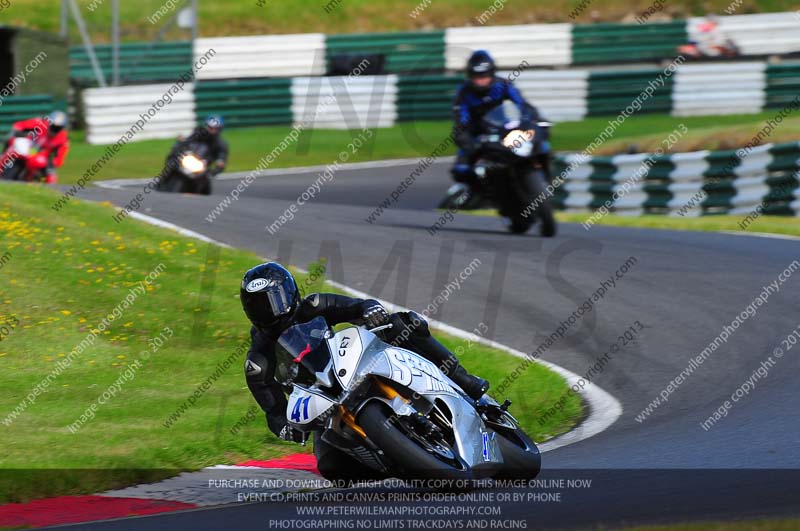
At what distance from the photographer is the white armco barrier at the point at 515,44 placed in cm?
3056

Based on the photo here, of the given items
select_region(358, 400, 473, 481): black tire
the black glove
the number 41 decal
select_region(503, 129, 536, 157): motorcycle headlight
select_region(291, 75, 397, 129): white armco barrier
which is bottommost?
select_region(291, 75, 397, 129): white armco barrier

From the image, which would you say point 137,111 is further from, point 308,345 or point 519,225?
point 308,345

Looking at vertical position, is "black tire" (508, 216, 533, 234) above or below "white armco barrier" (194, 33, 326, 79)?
above

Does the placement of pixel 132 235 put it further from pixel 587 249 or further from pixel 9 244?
pixel 587 249

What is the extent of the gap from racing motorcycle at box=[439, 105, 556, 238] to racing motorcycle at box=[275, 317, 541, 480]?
23.7 ft

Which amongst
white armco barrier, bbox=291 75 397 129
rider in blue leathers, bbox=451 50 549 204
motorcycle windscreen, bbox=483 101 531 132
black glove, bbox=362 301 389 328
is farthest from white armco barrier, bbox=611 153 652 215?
black glove, bbox=362 301 389 328

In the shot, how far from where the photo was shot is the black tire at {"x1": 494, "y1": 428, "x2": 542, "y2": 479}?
21.0ft

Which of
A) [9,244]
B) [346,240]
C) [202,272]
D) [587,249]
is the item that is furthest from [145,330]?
[587,249]

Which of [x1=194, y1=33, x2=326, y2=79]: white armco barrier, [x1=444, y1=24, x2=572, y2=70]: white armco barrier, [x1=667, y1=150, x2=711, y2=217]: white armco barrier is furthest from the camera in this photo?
[x1=444, y1=24, x2=572, y2=70]: white armco barrier

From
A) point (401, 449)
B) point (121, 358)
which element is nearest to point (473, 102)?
point (121, 358)

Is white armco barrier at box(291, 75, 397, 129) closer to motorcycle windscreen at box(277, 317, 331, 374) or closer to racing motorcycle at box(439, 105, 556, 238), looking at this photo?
racing motorcycle at box(439, 105, 556, 238)

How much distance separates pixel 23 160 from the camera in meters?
19.9

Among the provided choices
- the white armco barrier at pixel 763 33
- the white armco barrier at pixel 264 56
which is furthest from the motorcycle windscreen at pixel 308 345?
the white armco barrier at pixel 763 33

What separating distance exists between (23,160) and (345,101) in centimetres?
1000
